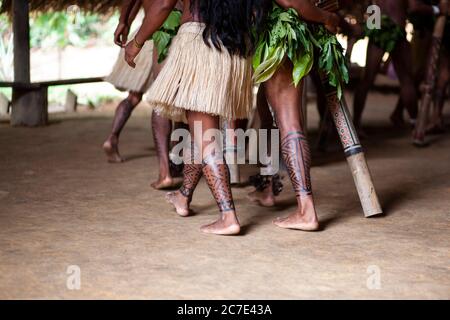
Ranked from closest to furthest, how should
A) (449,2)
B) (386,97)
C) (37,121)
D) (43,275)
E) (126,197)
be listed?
1. (43,275)
2. (126,197)
3. (449,2)
4. (37,121)
5. (386,97)

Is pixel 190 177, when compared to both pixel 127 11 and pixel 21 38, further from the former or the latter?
pixel 21 38

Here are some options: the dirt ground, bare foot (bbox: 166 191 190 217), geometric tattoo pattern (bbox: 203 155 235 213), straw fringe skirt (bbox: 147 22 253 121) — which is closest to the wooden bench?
the dirt ground

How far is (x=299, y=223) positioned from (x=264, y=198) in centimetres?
65

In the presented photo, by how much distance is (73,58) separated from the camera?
10.8 metres

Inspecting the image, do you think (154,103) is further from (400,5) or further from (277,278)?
(400,5)

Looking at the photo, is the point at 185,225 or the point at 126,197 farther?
the point at 126,197

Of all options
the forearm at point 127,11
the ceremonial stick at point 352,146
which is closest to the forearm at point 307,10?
the ceremonial stick at point 352,146

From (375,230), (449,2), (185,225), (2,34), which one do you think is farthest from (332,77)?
(2,34)

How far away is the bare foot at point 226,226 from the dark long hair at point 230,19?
0.75 m

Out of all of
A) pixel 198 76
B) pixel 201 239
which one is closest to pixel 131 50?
pixel 198 76

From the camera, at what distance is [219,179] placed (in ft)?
11.8

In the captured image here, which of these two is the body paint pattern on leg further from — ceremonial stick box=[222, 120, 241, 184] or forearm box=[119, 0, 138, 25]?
forearm box=[119, 0, 138, 25]

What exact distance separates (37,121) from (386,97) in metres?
4.95

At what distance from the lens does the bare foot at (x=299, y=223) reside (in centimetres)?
369
